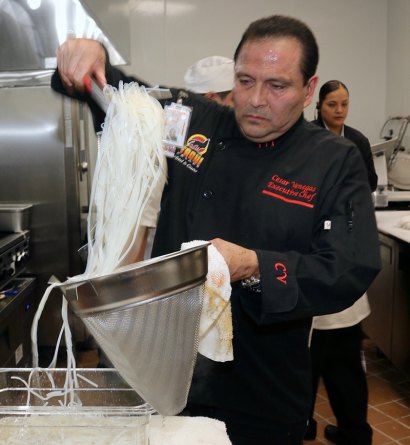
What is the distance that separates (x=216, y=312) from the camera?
3.45ft

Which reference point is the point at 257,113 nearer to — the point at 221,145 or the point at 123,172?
the point at 221,145

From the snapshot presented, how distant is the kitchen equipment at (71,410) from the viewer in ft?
3.25

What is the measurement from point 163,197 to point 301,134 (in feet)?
1.32

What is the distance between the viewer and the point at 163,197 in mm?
1510

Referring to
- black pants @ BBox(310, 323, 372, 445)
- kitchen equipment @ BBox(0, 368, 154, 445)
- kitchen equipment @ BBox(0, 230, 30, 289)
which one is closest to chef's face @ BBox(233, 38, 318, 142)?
kitchen equipment @ BBox(0, 368, 154, 445)

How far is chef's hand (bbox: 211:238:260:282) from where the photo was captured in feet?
3.59

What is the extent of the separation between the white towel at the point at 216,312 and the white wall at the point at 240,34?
477 cm

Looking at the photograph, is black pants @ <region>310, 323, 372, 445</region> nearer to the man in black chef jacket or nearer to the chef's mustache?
the man in black chef jacket

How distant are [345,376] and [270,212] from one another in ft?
5.19

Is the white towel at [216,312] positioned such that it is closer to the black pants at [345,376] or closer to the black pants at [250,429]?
the black pants at [250,429]

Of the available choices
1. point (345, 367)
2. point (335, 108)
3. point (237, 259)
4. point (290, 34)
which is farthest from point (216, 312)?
point (335, 108)

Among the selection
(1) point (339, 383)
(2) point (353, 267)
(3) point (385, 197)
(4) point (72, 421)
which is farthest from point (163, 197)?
(3) point (385, 197)

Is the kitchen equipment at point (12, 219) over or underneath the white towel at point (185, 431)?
over

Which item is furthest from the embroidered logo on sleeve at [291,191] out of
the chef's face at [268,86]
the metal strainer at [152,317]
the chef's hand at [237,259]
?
the metal strainer at [152,317]
